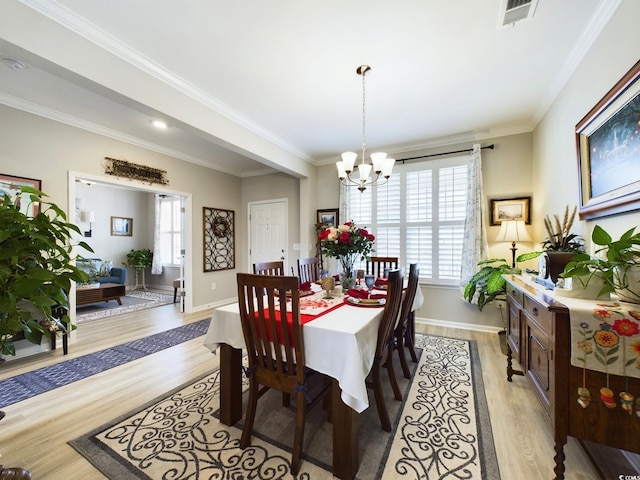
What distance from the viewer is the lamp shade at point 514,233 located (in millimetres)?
2969

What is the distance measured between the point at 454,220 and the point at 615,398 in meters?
2.82

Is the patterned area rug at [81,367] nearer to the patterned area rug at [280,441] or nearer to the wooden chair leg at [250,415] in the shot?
the patterned area rug at [280,441]

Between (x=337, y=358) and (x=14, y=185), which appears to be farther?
(x=14, y=185)

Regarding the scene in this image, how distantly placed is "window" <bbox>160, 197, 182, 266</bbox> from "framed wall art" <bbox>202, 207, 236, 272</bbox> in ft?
7.23

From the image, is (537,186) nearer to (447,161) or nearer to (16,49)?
(447,161)

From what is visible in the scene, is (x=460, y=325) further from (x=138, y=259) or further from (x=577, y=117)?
(x=138, y=259)

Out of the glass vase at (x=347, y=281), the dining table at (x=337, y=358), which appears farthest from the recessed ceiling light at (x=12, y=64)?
the glass vase at (x=347, y=281)

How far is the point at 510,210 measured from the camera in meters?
3.43

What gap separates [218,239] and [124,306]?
2.27m

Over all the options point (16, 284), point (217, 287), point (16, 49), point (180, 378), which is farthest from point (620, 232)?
point (217, 287)

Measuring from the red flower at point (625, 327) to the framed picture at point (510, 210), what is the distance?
2.68 m

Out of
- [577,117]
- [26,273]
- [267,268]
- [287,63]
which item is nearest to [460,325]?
[577,117]

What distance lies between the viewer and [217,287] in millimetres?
5090

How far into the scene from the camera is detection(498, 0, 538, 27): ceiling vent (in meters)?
1.65
